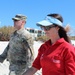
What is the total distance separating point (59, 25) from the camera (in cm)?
453

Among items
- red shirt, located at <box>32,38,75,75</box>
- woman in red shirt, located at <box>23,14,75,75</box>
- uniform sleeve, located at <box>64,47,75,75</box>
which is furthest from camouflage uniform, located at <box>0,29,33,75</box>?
uniform sleeve, located at <box>64,47,75,75</box>

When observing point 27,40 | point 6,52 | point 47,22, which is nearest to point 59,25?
point 47,22

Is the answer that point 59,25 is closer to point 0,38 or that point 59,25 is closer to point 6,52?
point 6,52

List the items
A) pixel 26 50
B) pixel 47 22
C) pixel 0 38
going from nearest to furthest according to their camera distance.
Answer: pixel 47 22 → pixel 26 50 → pixel 0 38

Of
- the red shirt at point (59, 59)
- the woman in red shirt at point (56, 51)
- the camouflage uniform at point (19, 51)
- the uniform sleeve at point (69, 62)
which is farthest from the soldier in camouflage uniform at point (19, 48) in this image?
the uniform sleeve at point (69, 62)

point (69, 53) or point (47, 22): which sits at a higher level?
point (47, 22)

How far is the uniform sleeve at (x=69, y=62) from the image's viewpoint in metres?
4.18

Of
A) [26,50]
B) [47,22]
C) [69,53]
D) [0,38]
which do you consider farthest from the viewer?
[0,38]

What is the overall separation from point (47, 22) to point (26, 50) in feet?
8.87

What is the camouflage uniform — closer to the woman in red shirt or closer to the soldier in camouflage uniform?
the soldier in camouflage uniform

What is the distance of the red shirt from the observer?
4195 mm

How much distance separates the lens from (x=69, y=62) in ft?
13.8

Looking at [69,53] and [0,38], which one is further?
[0,38]

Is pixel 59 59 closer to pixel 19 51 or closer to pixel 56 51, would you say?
pixel 56 51
